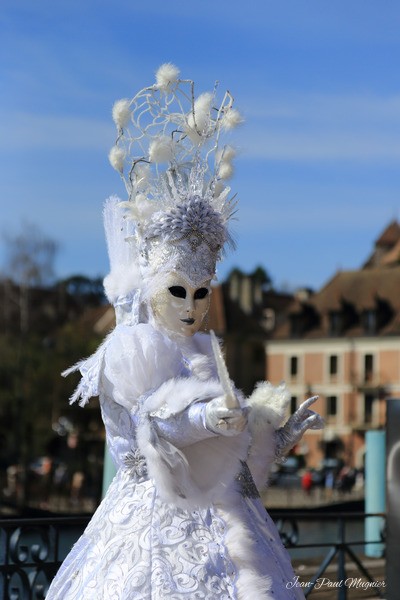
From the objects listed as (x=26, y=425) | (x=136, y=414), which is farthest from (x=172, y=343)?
(x=26, y=425)

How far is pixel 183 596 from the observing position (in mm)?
4047

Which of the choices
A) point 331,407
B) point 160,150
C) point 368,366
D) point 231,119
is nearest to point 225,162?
point 231,119

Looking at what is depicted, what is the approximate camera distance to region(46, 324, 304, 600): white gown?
13.5 ft

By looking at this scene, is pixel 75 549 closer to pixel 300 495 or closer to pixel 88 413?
pixel 300 495

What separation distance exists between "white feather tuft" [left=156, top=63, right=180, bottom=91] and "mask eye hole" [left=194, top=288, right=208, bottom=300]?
951mm

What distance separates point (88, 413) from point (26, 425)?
11233mm

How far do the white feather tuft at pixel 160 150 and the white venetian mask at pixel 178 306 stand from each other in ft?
1.80

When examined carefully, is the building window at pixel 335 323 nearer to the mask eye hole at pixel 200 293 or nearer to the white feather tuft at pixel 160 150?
the white feather tuft at pixel 160 150

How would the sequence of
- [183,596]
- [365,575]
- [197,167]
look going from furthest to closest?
[365,575] → [197,167] → [183,596]

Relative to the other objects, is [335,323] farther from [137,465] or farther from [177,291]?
[137,465]

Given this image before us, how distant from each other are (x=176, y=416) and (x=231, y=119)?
1.41m

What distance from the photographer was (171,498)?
13.9 feet

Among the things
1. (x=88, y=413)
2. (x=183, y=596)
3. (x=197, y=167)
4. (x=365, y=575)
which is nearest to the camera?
(x=183, y=596)

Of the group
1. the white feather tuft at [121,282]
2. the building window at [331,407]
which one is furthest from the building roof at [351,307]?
the white feather tuft at [121,282]
